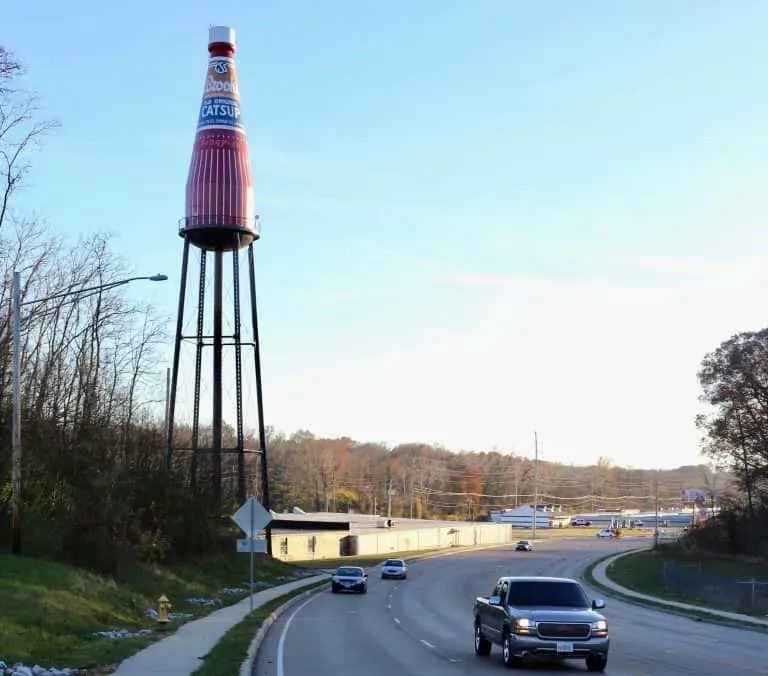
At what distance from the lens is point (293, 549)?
251 feet

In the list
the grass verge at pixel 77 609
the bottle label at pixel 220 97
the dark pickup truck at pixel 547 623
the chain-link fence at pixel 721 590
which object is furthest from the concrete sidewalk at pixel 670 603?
the bottle label at pixel 220 97

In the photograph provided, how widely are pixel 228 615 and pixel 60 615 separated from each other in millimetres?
8411

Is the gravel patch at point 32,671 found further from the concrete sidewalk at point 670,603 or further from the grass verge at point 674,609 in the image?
the concrete sidewalk at point 670,603

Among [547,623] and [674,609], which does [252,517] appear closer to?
[547,623]

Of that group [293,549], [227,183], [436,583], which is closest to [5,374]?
[227,183]

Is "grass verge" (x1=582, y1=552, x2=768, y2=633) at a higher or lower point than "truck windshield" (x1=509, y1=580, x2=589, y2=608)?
lower

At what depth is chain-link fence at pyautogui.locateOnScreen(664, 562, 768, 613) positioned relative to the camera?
38178mm

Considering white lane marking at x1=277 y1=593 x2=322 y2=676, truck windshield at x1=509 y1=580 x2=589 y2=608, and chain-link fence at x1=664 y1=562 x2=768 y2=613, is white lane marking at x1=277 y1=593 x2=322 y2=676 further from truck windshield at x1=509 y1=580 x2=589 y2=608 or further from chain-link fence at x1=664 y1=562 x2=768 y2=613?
chain-link fence at x1=664 y1=562 x2=768 y2=613

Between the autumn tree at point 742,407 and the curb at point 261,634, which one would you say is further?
the autumn tree at point 742,407

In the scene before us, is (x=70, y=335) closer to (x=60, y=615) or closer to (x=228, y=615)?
(x=228, y=615)

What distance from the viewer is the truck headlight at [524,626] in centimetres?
1698

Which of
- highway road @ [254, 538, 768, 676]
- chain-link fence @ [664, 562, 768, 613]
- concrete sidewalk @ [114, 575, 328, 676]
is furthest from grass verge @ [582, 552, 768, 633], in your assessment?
concrete sidewalk @ [114, 575, 328, 676]

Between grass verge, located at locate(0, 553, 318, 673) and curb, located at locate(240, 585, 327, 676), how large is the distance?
80.3 inches

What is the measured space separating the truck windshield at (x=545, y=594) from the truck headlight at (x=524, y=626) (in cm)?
84
